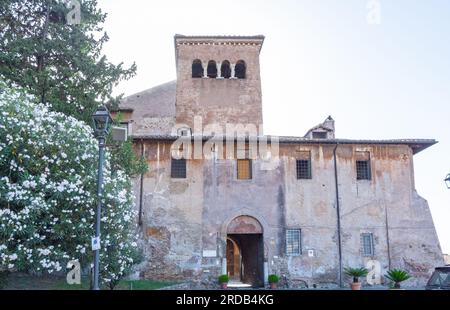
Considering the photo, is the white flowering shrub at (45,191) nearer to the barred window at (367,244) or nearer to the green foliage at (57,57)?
the green foliage at (57,57)

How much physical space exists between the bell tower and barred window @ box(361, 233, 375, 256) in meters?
9.13

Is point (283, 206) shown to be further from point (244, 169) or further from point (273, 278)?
point (273, 278)

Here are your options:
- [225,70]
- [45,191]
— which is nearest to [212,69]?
[225,70]

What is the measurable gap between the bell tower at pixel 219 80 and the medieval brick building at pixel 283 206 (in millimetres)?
4610

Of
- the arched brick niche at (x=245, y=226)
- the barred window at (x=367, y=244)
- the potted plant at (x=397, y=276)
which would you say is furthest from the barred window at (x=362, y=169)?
the arched brick niche at (x=245, y=226)

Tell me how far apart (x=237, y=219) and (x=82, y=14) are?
11.6 meters

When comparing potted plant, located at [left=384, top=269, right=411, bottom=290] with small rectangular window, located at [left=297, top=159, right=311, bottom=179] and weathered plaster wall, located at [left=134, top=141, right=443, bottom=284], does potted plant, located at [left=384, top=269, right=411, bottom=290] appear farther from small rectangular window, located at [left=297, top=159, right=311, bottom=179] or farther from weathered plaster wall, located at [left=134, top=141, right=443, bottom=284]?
small rectangular window, located at [left=297, top=159, right=311, bottom=179]

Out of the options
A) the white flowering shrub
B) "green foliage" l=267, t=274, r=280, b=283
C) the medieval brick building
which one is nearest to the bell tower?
the medieval brick building

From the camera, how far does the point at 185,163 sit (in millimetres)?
21656

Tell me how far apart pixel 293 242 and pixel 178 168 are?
6711 mm

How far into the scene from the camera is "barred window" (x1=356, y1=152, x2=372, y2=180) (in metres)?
22.2

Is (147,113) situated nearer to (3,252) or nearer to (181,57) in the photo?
(181,57)

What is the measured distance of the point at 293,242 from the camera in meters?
21.0
